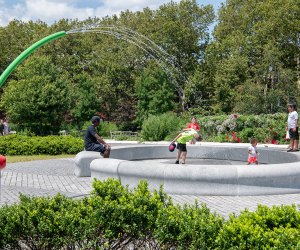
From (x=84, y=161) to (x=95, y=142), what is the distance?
2.88 feet

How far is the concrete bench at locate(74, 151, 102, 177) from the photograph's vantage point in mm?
13240

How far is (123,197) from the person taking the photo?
570 centimetres

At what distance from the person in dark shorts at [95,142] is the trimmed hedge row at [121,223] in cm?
766

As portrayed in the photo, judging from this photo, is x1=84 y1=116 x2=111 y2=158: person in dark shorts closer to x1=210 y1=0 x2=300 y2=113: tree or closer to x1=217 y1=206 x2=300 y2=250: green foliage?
x1=217 y1=206 x2=300 y2=250: green foliage

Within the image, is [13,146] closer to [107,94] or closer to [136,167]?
[136,167]

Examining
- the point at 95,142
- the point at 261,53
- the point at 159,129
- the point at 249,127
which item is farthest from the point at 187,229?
the point at 261,53

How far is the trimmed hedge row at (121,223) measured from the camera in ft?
16.4

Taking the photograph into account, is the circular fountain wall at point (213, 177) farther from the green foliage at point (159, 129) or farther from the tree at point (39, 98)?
the tree at point (39, 98)

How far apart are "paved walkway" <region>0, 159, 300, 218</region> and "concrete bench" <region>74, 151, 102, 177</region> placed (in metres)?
0.25

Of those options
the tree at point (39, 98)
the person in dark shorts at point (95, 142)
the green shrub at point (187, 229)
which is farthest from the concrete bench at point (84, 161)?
the tree at point (39, 98)

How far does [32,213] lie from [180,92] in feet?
142

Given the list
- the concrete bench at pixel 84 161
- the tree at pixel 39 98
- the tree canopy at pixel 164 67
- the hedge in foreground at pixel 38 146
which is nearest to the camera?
the concrete bench at pixel 84 161

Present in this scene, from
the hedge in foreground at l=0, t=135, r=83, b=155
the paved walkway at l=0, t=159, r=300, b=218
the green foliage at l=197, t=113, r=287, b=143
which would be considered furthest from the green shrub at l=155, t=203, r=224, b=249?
the green foliage at l=197, t=113, r=287, b=143

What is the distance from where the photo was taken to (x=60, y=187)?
1170 cm
